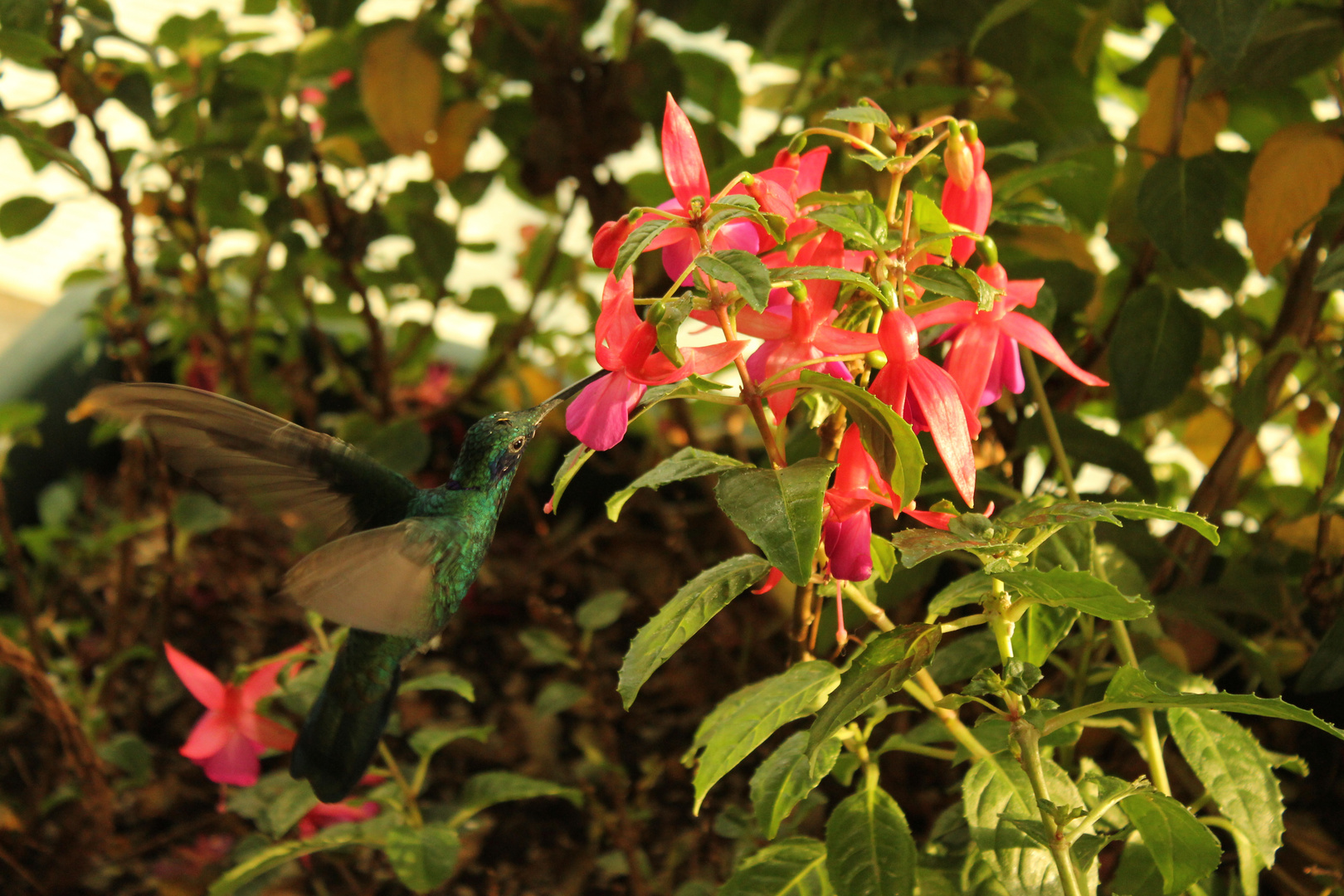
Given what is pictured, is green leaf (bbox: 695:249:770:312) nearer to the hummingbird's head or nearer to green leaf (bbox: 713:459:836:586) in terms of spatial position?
green leaf (bbox: 713:459:836:586)

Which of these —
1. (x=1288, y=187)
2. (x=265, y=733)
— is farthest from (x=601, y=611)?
(x=1288, y=187)

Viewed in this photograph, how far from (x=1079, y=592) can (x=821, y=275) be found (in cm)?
15

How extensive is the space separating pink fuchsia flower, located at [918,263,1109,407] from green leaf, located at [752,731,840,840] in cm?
19

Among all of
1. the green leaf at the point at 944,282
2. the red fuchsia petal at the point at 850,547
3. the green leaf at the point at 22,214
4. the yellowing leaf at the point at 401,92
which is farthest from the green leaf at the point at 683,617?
the green leaf at the point at 22,214

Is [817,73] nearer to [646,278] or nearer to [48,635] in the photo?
[646,278]

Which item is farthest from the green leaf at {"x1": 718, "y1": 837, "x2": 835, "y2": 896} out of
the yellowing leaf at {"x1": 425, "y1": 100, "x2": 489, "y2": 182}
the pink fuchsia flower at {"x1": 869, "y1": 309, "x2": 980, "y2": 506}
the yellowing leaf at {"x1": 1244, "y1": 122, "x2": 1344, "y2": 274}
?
the yellowing leaf at {"x1": 425, "y1": 100, "x2": 489, "y2": 182}

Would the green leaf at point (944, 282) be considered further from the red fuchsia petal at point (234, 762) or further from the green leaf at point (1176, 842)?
the red fuchsia petal at point (234, 762)

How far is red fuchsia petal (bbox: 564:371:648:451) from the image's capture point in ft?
1.32

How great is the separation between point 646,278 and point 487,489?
499mm

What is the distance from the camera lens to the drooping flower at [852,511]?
1.39 feet

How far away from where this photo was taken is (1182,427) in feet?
3.66

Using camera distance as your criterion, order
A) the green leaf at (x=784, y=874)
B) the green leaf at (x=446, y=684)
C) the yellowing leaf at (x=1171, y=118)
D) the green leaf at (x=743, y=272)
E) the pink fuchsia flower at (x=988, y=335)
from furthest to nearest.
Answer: the yellowing leaf at (x=1171, y=118) → the green leaf at (x=446, y=684) → the green leaf at (x=784, y=874) → the pink fuchsia flower at (x=988, y=335) → the green leaf at (x=743, y=272)

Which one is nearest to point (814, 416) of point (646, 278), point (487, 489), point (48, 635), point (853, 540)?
point (853, 540)

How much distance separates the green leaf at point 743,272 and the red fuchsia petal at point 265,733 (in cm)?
52
